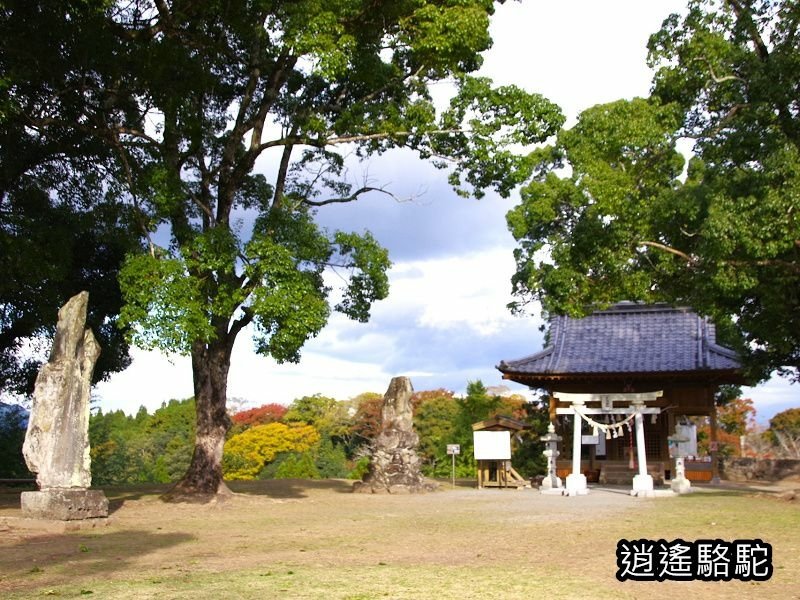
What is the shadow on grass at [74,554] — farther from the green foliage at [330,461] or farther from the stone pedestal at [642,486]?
the green foliage at [330,461]

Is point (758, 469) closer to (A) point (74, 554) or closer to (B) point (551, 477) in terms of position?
(B) point (551, 477)

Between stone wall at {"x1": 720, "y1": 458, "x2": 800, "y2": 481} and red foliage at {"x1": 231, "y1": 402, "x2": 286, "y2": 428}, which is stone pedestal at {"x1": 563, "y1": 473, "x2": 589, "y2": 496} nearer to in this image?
stone wall at {"x1": 720, "y1": 458, "x2": 800, "y2": 481}

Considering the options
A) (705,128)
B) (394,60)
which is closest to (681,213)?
(705,128)

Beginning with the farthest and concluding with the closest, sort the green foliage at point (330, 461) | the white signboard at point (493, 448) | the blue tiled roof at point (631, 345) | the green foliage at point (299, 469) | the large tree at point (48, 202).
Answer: the green foliage at point (330, 461) < the green foliage at point (299, 469) < the blue tiled roof at point (631, 345) < the white signboard at point (493, 448) < the large tree at point (48, 202)

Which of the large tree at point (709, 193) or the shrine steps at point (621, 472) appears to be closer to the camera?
the large tree at point (709, 193)

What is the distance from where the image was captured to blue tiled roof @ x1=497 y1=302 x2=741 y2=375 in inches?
931

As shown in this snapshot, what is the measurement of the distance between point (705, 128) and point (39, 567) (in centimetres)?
1533

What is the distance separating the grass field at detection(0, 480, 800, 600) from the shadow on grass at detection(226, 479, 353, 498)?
6.97 feet

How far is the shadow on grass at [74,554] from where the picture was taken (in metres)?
7.32

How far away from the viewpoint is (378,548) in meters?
9.26

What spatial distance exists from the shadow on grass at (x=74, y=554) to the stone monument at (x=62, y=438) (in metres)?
0.64

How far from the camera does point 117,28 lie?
14.3m

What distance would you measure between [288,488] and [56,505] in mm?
9603

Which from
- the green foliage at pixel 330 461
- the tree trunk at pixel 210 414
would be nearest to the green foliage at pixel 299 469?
the green foliage at pixel 330 461
